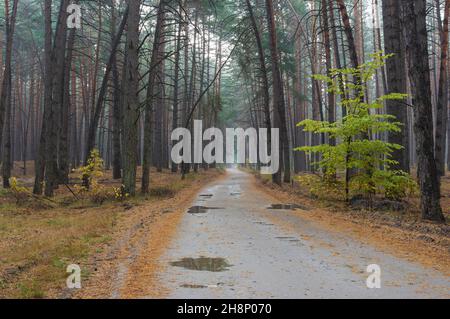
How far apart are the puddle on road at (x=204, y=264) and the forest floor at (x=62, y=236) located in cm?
100

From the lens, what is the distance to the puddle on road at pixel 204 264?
Result: 21.3 feet

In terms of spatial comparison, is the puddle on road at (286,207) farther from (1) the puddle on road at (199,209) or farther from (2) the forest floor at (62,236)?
(2) the forest floor at (62,236)

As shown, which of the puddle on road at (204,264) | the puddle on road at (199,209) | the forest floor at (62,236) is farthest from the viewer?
the puddle on road at (199,209)

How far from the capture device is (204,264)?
677 centimetres

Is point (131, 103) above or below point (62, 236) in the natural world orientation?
above

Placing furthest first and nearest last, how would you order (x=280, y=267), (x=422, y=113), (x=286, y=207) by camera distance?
(x=286, y=207) → (x=422, y=113) → (x=280, y=267)

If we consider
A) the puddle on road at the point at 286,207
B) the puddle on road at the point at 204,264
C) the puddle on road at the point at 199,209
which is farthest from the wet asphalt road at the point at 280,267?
the puddle on road at the point at 286,207

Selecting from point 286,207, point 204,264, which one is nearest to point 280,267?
point 204,264

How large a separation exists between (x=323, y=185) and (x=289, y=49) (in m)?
18.0

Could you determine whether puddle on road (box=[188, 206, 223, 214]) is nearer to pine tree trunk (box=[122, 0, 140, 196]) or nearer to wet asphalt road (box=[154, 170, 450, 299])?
wet asphalt road (box=[154, 170, 450, 299])

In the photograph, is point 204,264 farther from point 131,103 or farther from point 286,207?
point 131,103

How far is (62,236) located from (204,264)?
3912 mm

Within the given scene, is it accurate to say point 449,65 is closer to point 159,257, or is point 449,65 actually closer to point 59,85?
point 59,85
